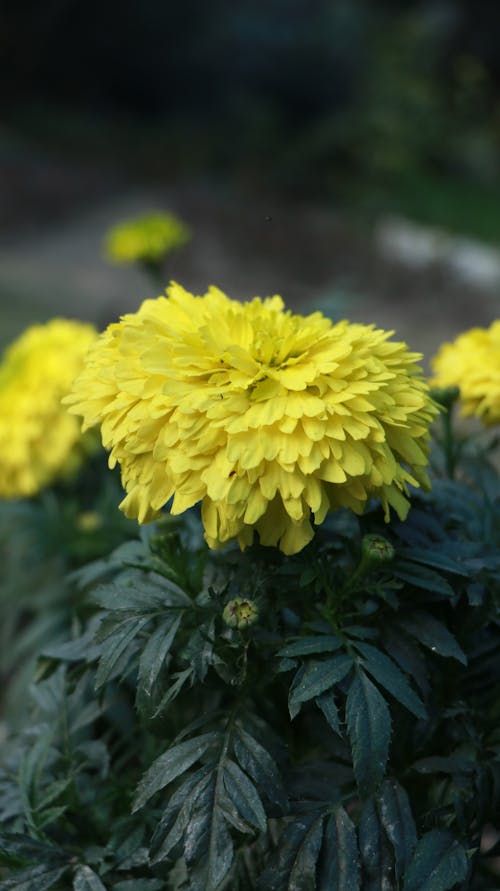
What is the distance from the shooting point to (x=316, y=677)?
971 millimetres

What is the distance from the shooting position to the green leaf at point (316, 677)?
3.10ft

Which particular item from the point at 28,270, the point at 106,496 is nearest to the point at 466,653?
the point at 106,496

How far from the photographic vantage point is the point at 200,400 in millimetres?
920

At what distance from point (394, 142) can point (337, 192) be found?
1.68ft

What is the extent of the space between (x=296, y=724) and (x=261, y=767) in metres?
0.24

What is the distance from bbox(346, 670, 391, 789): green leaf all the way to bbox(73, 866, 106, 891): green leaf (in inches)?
13.5

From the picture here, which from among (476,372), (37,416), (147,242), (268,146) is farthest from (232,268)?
(476,372)

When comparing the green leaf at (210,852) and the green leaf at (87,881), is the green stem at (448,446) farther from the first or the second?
the green leaf at (87,881)

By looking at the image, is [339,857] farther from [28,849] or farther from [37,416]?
[37,416]

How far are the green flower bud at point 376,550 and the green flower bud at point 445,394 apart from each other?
1.05ft

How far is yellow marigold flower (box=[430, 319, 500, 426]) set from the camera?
1310mm

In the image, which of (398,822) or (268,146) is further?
(268,146)

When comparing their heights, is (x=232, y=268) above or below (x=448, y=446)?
above

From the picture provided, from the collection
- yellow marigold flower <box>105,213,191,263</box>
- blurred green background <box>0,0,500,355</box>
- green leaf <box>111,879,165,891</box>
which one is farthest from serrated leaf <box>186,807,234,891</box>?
blurred green background <box>0,0,500,355</box>
